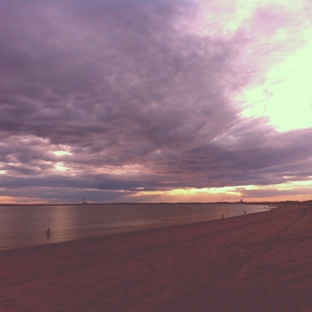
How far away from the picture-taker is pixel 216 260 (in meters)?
16.3

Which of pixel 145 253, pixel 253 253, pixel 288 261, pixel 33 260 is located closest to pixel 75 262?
pixel 33 260

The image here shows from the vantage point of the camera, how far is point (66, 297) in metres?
10.6

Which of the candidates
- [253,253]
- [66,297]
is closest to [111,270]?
[66,297]

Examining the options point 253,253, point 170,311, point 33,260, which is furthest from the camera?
point 33,260

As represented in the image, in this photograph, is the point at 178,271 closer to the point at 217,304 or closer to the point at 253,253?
the point at 217,304

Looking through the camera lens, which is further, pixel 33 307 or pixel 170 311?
pixel 33 307

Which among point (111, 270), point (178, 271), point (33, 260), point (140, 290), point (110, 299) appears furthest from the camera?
point (33, 260)

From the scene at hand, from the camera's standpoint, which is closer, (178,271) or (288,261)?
(178,271)

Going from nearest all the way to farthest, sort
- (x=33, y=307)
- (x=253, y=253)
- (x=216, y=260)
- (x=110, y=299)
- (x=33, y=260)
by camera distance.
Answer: (x=33, y=307)
(x=110, y=299)
(x=216, y=260)
(x=253, y=253)
(x=33, y=260)

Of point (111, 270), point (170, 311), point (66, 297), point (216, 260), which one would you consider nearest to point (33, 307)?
point (66, 297)

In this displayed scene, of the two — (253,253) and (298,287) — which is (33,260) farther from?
(298,287)

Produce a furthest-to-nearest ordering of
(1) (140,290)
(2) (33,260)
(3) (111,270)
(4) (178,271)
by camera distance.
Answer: (2) (33,260) < (3) (111,270) < (4) (178,271) < (1) (140,290)

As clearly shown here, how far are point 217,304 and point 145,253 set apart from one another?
1140 centimetres

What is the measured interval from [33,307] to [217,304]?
226 inches
